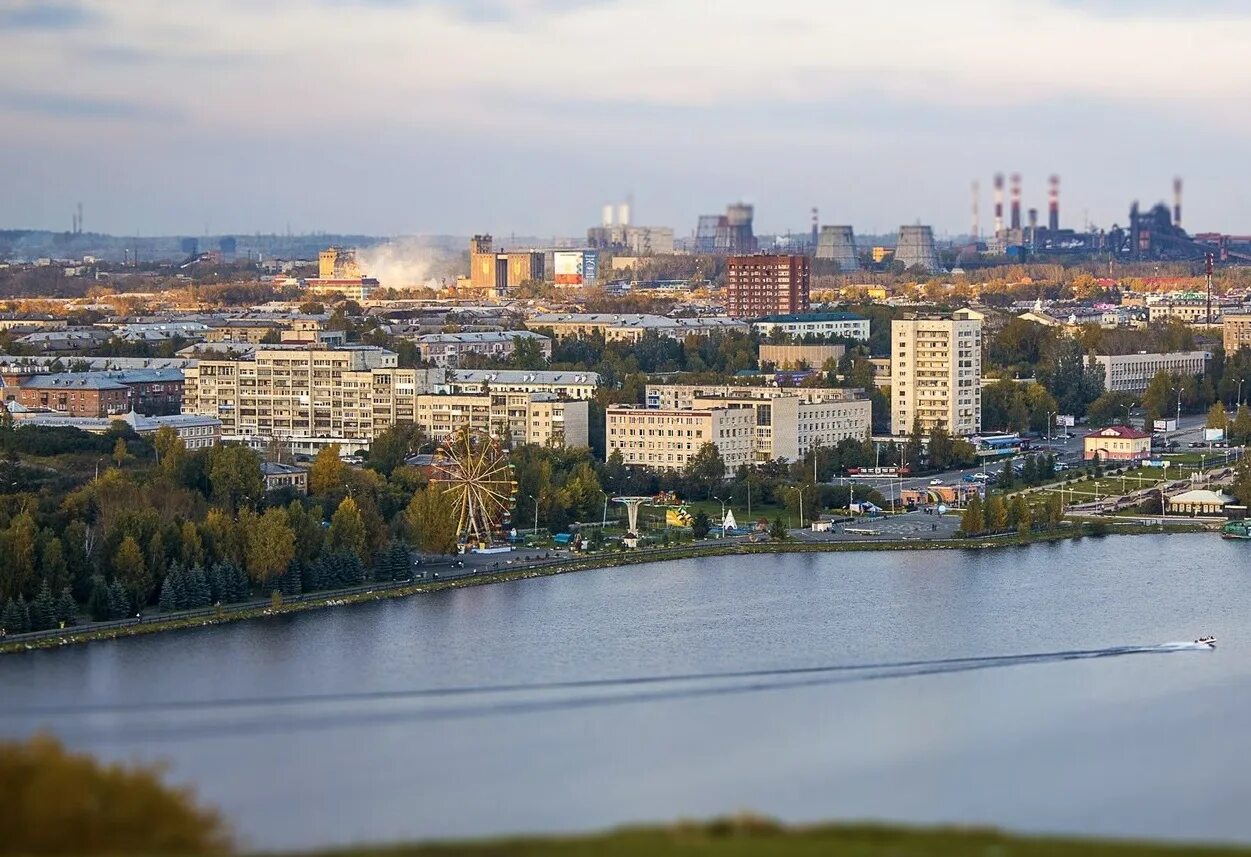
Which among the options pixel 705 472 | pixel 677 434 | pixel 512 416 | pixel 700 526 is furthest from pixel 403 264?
pixel 700 526

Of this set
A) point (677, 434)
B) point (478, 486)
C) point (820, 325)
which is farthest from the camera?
point (820, 325)

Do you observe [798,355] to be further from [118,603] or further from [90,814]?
[90,814]

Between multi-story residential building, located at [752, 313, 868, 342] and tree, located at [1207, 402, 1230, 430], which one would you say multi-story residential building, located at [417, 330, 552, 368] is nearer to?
multi-story residential building, located at [752, 313, 868, 342]

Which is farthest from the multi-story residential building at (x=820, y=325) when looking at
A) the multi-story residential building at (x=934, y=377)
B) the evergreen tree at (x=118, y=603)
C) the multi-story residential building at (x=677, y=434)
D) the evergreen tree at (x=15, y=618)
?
the evergreen tree at (x=15, y=618)

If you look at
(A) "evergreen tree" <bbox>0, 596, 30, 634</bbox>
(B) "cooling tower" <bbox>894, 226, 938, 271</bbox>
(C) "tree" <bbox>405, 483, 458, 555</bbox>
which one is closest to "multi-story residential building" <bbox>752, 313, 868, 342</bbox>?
(C) "tree" <bbox>405, 483, 458, 555</bbox>

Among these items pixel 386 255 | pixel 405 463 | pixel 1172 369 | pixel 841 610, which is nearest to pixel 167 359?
pixel 405 463

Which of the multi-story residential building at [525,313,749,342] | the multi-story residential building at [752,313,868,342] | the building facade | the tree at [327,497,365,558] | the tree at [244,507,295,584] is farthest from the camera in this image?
the multi-story residential building at [525,313,749,342]
